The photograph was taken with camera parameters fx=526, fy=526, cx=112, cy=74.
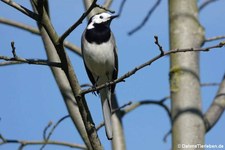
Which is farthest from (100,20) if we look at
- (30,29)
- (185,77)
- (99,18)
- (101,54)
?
(185,77)

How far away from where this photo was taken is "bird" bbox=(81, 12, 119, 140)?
4.41 metres

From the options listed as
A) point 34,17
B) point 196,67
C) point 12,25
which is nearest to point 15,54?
point 34,17

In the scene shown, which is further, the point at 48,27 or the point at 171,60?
the point at 171,60

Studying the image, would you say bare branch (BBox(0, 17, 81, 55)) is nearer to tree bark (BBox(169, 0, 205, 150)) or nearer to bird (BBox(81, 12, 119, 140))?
bird (BBox(81, 12, 119, 140))

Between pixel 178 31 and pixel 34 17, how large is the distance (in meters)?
2.06

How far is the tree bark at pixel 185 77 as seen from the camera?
13.4 feet

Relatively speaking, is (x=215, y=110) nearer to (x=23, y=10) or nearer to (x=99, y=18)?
(x=99, y=18)

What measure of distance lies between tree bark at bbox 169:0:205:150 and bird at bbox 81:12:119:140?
1.71 ft

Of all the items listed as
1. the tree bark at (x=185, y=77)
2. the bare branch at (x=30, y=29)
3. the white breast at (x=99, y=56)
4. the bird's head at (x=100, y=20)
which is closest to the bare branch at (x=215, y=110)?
the tree bark at (x=185, y=77)

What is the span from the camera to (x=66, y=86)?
4.65 metres

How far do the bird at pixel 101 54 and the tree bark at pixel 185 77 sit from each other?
20.5 inches

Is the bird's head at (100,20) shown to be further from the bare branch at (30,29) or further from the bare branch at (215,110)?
the bare branch at (215,110)

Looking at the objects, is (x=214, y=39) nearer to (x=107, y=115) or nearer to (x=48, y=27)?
(x=107, y=115)

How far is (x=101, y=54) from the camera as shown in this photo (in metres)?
Answer: 4.42
